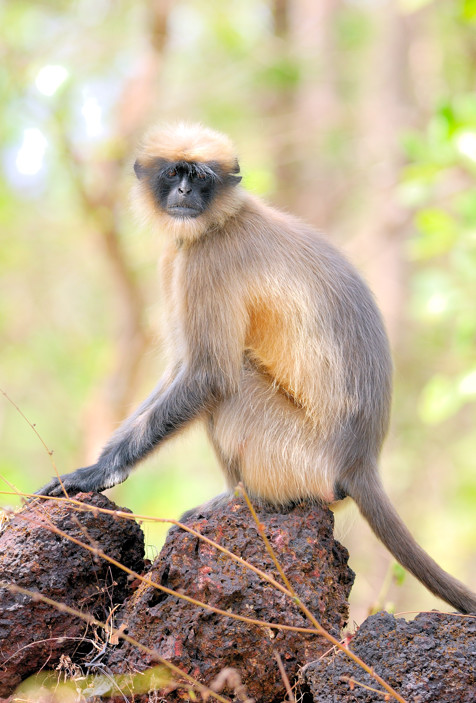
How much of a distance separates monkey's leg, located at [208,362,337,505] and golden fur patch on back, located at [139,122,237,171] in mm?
1107

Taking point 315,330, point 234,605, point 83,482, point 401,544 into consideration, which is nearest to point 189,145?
point 315,330

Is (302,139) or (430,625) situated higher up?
(302,139)

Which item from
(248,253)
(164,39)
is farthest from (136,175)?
(164,39)

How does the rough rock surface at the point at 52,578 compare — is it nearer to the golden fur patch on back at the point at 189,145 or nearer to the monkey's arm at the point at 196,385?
the monkey's arm at the point at 196,385

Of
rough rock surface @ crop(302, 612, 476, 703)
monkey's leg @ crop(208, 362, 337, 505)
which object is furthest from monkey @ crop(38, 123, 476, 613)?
rough rock surface @ crop(302, 612, 476, 703)

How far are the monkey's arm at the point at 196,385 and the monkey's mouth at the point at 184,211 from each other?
48 cm

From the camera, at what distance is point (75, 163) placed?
8578mm

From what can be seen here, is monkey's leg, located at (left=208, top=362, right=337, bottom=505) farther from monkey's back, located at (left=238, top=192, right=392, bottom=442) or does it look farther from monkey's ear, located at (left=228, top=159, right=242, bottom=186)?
monkey's ear, located at (left=228, top=159, right=242, bottom=186)

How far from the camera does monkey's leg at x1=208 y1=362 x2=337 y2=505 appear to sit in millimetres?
3551

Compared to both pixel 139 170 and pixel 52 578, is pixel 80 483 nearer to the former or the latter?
pixel 52 578

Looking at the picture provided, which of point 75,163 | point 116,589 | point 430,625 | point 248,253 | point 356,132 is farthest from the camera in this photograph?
point 356,132

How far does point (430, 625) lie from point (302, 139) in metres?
8.60

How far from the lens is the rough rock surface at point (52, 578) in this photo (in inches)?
116

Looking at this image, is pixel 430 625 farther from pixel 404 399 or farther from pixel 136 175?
pixel 404 399
